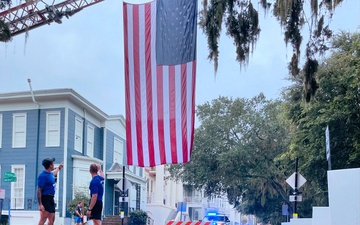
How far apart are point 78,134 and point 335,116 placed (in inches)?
723

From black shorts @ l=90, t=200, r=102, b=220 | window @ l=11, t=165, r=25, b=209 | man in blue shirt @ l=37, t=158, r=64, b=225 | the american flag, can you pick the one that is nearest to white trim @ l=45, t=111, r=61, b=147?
window @ l=11, t=165, r=25, b=209

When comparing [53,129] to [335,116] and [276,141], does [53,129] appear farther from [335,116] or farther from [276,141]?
[335,116]

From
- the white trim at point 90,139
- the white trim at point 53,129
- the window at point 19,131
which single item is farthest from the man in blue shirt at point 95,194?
the white trim at point 90,139

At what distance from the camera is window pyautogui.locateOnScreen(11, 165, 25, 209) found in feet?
106

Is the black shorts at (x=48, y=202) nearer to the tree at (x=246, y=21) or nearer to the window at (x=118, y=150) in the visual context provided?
the tree at (x=246, y=21)

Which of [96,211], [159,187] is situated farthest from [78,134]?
[96,211]

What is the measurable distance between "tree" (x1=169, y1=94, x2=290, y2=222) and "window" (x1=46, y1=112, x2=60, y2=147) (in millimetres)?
10032

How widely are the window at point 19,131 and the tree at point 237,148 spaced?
11611 millimetres

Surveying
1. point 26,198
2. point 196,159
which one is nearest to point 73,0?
point 26,198

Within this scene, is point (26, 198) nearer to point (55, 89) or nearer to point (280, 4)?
point (55, 89)

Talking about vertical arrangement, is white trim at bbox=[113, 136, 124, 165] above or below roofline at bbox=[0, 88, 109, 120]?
below

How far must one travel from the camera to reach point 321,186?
2411cm

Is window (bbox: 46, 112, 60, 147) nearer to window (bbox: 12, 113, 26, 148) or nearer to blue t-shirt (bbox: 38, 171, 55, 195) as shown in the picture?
window (bbox: 12, 113, 26, 148)

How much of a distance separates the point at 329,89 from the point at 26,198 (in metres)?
19.1
